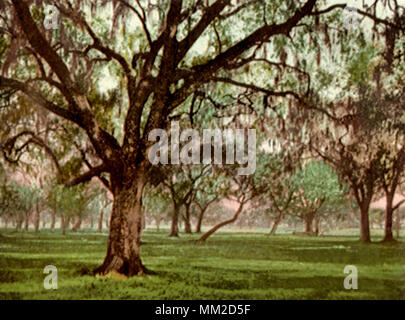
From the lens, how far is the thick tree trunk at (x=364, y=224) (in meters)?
10.5

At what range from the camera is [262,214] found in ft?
44.1

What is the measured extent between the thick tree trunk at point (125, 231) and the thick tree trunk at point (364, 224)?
5.96m

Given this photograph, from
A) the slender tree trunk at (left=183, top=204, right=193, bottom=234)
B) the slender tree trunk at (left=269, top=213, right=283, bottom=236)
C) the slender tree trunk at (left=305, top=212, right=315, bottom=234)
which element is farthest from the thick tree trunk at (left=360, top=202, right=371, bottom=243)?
the slender tree trunk at (left=305, top=212, right=315, bottom=234)

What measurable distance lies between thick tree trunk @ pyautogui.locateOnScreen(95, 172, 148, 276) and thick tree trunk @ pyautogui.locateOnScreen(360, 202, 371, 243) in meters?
5.96

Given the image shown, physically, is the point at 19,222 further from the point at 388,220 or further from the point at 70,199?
the point at 388,220

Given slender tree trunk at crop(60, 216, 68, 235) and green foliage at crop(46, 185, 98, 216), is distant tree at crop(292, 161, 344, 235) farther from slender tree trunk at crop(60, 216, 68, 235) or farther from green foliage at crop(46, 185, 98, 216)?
slender tree trunk at crop(60, 216, 68, 235)

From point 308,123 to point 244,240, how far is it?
5.88 meters

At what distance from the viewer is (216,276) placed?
7098 mm

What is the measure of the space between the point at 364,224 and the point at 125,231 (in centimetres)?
662
